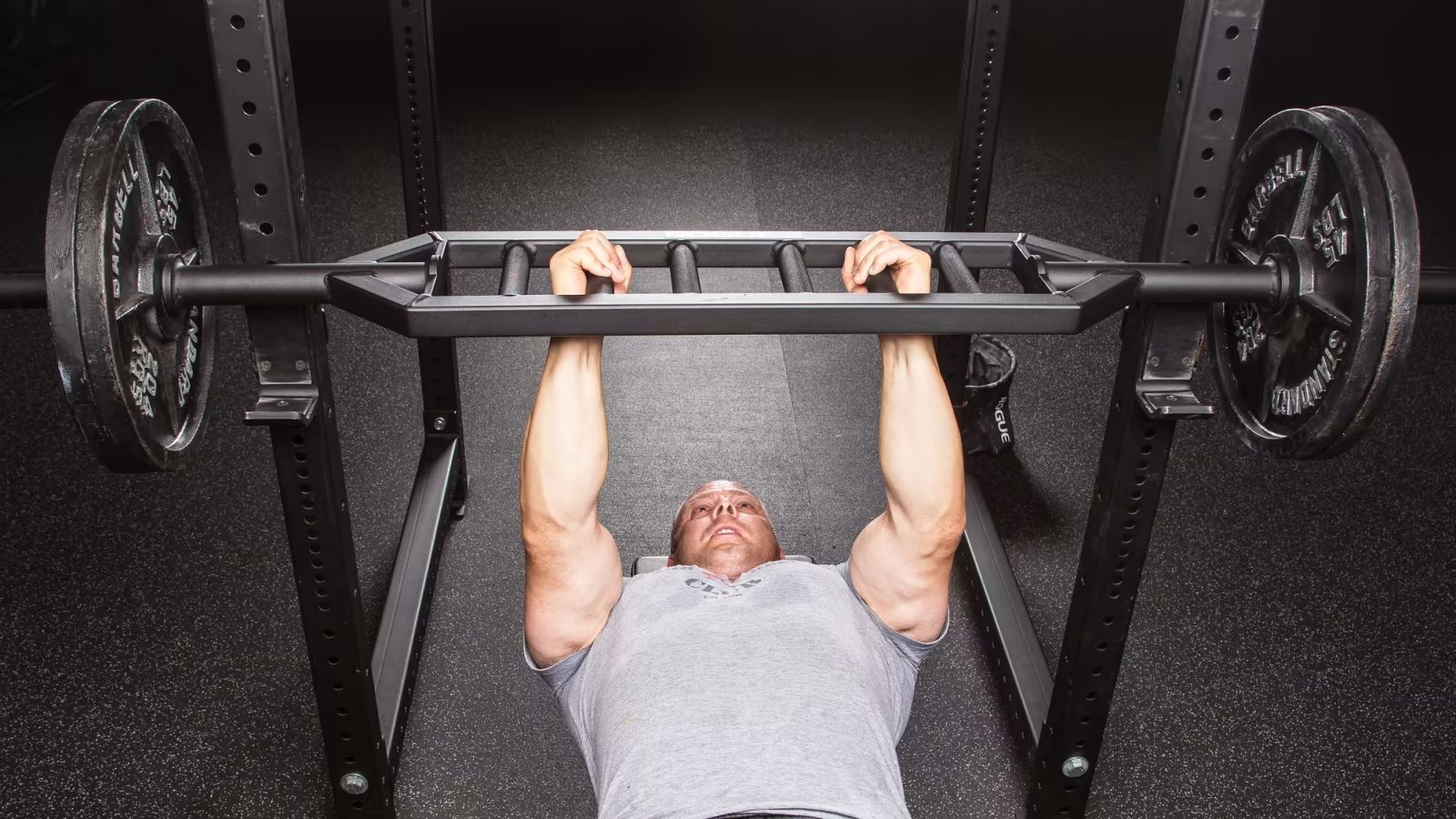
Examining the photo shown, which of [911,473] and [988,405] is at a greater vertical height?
[911,473]

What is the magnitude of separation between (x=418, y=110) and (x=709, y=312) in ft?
3.77

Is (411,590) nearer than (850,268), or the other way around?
(850,268)

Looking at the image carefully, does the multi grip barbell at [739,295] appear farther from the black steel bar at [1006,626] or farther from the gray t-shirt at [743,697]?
the black steel bar at [1006,626]

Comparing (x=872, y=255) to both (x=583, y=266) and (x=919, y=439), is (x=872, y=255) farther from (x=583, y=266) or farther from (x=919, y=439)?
(x=583, y=266)

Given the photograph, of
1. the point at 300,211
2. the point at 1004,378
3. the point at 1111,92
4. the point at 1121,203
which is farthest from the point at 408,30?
the point at 1111,92

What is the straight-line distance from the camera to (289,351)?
4.88ft

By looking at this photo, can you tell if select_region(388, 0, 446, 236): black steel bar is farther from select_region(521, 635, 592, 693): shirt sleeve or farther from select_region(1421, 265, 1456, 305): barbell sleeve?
select_region(1421, 265, 1456, 305): barbell sleeve

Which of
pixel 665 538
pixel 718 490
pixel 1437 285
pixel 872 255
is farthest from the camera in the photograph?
pixel 665 538

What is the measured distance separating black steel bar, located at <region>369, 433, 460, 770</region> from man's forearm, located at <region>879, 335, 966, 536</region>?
85cm

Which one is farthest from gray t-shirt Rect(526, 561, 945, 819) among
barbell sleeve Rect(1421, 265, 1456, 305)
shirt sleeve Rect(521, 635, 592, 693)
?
barbell sleeve Rect(1421, 265, 1456, 305)

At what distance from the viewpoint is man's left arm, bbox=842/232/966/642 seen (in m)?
1.59

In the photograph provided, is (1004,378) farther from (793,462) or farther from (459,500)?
(459,500)

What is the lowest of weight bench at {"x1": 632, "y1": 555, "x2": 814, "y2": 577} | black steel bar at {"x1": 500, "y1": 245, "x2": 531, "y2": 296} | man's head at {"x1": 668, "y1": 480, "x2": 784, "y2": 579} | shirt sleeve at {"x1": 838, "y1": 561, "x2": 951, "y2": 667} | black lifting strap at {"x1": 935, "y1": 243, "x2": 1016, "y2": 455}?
weight bench at {"x1": 632, "y1": 555, "x2": 814, "y2": 577}

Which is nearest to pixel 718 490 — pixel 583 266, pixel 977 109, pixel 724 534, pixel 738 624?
pixel 724 534
